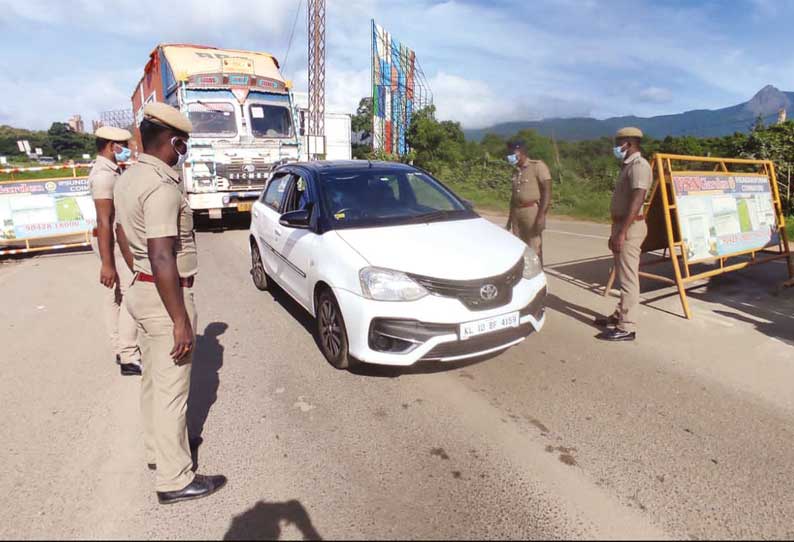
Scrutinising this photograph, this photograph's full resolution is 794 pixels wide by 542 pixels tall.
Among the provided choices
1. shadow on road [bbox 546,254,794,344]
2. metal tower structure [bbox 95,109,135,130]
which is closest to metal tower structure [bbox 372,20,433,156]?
metal tower structure [bbox 95,109,135,130]

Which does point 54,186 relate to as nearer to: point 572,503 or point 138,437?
point 138,437

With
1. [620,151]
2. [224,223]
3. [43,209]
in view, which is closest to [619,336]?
[620,151]

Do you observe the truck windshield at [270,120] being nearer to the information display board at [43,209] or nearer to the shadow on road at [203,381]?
the information display board at [43,209]

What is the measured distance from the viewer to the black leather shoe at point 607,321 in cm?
495

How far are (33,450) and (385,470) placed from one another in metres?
2.16

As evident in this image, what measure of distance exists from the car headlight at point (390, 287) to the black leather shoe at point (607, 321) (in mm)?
2448

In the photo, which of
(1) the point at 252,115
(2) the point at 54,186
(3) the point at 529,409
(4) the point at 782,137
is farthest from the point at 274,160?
(4) the point at 782,137

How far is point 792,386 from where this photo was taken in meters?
3.78

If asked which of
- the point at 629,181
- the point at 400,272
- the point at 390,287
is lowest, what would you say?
the point at 390,287

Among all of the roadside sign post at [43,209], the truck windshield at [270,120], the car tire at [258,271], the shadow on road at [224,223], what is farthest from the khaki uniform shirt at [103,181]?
the shadow on road at [224,223]

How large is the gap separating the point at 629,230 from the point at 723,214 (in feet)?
7.50

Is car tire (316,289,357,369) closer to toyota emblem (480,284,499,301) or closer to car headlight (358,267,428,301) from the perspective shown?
car headlight (358,267,428,301)

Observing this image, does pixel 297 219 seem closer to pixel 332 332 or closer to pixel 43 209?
pixel 332 332

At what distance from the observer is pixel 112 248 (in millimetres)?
3705
